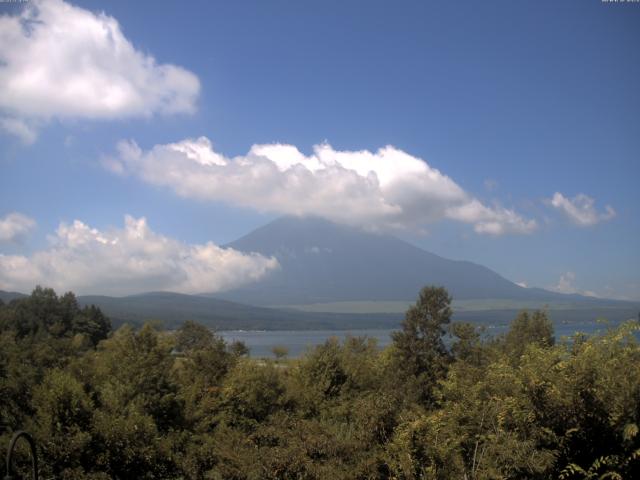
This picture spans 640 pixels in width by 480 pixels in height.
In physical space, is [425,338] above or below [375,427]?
below

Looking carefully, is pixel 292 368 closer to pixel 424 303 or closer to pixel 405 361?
pixel 405 361

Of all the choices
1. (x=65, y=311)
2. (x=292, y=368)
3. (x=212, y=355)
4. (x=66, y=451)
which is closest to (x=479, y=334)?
(x=292, y=368)

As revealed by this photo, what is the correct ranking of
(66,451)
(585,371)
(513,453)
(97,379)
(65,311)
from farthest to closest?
(65,311), (97,379), (66,451), (585,371), (513,453)

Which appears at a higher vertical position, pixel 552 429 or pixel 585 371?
pixel 585 371

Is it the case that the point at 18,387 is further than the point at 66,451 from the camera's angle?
Yes

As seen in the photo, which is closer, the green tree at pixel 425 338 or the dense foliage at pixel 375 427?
the dense foliage at pixel 375 427

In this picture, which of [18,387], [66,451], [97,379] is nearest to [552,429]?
[66,451]

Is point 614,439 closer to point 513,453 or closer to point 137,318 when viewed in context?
point 513,453

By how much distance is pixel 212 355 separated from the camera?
3020 centimetres

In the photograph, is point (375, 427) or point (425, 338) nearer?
point (375, 427)

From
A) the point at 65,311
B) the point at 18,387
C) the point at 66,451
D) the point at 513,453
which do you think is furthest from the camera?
the point at 65,311

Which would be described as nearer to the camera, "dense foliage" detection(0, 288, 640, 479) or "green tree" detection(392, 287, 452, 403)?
"dense foliage" detection(0, 288, 640, 479)

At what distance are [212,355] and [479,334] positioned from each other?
16429mm

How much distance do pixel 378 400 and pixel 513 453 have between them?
2433mm
